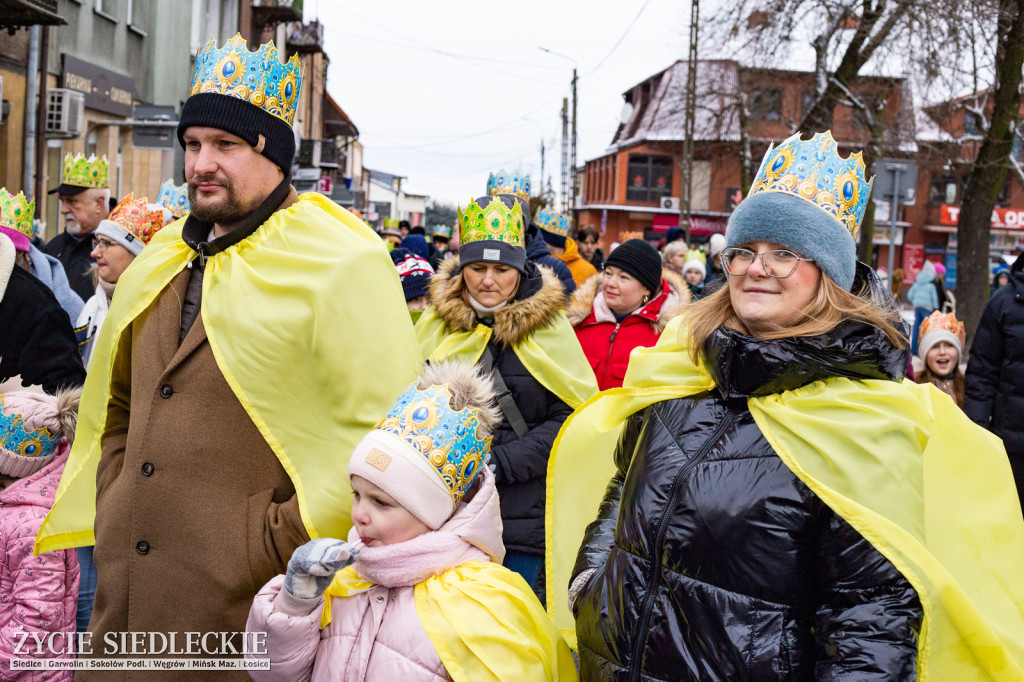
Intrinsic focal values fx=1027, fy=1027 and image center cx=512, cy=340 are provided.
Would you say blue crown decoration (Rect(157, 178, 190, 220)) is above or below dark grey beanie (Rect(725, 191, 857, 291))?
above

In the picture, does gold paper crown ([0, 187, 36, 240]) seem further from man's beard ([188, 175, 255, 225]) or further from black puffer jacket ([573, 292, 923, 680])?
black puffer jacket ([573, 292, 923, 680])

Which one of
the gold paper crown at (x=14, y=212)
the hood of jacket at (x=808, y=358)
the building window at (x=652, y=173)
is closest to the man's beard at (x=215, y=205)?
the hood of jacket at (x=808, y=358)

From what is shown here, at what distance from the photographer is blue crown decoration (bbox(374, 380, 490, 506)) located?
2.85m

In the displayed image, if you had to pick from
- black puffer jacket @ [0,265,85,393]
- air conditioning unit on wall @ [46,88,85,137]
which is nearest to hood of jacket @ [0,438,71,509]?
black puffer jacket @ [0,265,85,393]

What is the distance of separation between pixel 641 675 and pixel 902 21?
48.9 feet

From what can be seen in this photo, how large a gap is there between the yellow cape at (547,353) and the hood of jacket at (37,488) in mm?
1611

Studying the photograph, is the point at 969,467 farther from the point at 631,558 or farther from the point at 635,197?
the point at 635,197

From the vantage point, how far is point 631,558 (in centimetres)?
251

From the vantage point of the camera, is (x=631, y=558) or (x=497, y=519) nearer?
(x=631, y=558)

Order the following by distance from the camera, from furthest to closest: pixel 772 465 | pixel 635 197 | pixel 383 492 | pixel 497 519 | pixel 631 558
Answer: pixel 635 197 → pixel 497 519 → pixel 383 492 → pixel 631 558 → pixel 772 465

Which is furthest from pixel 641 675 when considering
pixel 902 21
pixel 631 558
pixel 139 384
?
pixel 902 21

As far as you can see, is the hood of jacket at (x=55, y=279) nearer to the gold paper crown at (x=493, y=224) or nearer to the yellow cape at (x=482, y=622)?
the gold paper crown at (x=493, y=224)

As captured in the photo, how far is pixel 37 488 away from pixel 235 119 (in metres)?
1.92

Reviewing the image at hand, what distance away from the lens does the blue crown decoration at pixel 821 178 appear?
8.40 feet
